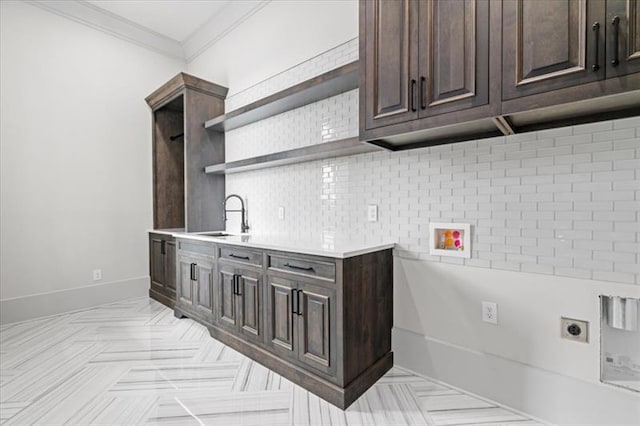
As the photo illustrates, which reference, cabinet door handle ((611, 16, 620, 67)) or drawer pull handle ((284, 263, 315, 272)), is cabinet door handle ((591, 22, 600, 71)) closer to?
cabinet door handle ((611, 16, 620, 67))

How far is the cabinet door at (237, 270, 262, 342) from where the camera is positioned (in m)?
2.36

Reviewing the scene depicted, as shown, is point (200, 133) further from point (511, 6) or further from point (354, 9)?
point (511, 6)

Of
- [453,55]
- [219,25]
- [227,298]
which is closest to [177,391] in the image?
[227,298]

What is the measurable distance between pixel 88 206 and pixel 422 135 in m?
3.92

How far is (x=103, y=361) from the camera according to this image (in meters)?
2.43

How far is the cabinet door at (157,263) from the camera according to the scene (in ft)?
12.8

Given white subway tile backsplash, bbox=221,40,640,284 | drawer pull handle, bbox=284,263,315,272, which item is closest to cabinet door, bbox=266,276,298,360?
drawer pull handle, bbox=284,263,315,272

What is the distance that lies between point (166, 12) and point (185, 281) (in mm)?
3233

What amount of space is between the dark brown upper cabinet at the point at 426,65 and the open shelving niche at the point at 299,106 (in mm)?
332

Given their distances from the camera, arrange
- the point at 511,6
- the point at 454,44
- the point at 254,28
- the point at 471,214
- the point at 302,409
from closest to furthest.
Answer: the point at 511,6, the point at 454,44, the point at 302,409, the point at 471,214, the point at 254,28

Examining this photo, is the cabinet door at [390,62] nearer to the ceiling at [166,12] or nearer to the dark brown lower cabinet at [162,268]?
the ceiling at [166,12]

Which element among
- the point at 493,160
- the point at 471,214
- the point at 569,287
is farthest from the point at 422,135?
the point at 569,287

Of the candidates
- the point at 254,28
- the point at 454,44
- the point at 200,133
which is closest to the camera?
the point at 454,44

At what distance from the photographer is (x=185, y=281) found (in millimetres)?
3223
